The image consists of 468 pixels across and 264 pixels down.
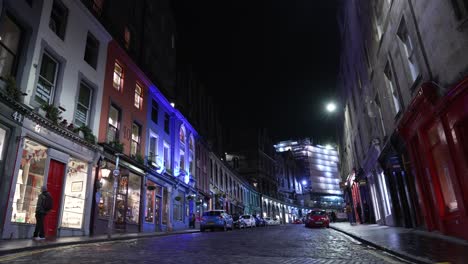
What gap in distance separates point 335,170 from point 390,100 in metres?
136

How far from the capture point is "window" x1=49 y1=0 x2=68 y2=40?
15.6 meters

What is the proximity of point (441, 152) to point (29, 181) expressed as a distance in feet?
50.5

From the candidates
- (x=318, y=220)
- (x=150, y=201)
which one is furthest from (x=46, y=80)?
(x=318, y=220)

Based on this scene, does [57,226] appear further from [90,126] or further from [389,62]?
[389,62]

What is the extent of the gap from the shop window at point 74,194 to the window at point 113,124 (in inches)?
127

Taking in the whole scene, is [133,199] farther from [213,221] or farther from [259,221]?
[259,221]

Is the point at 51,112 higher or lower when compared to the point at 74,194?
higher

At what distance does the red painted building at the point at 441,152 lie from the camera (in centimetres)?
883

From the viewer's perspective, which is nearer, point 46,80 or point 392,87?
point 46,80

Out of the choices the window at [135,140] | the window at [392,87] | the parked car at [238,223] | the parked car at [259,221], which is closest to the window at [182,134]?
the window at [135,140]

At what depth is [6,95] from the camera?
453 inches

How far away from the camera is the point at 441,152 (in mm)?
10633

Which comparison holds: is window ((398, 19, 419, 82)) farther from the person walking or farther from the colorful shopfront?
the colorful shopfront

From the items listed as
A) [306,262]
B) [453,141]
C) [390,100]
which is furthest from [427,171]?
[306,262]
